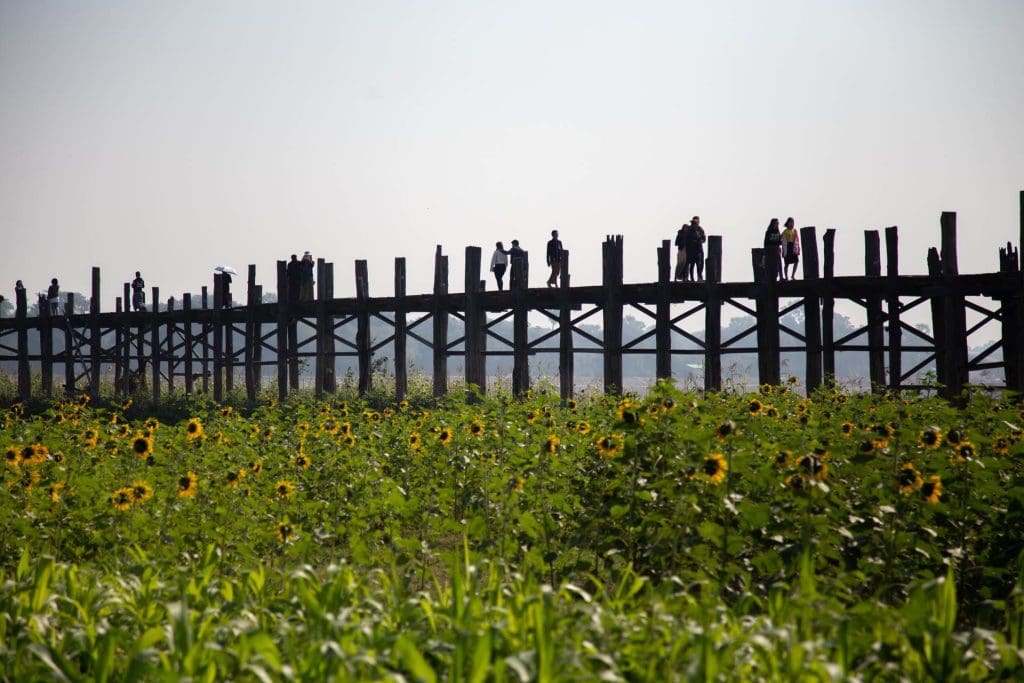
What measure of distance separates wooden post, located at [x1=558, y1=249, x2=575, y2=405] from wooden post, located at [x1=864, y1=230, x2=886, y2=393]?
15.4ft

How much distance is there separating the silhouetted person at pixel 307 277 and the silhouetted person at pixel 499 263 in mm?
4887

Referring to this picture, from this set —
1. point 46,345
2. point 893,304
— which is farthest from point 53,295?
point 893,304

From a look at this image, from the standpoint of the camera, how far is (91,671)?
362 centimetres

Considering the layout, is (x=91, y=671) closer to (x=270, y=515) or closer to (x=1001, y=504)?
(x=270, y=515)

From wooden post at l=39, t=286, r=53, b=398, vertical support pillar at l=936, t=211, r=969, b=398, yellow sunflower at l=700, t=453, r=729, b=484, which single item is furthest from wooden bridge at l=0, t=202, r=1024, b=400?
wooden post at l=39, t=286, r=53, b=398

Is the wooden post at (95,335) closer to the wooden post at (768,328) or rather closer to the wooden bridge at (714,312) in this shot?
the wooden bridge at (714,312)

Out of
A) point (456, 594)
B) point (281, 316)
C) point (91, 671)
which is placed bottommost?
point (91, 671)

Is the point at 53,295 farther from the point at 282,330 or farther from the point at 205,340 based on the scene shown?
the point at 282,330

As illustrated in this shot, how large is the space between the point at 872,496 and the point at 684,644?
1907mm

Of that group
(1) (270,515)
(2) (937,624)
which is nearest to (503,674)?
(2) (937,624)

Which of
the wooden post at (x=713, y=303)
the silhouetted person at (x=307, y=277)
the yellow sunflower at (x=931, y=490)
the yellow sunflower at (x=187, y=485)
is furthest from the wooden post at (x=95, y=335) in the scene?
the yellow sunflower at (x=931, y=490)

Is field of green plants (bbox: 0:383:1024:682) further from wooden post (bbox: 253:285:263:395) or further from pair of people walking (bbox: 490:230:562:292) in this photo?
wooden post (bbox: 253:285:263:395)

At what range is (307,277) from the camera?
20484mm

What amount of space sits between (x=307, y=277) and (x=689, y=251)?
8.73 metres
